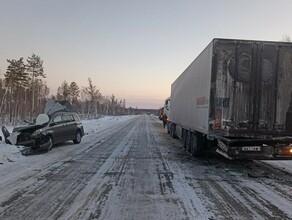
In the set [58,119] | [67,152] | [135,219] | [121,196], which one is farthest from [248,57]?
[58,119]

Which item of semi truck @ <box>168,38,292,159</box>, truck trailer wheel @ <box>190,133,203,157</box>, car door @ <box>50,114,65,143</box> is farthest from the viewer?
car door @ <box>50,114,65,143</box>

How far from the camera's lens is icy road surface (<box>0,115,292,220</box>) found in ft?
21.2

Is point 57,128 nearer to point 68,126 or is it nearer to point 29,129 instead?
point 68,126

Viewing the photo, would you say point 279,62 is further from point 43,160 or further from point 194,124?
point 43,160

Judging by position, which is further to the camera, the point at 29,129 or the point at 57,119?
the point at 57,119

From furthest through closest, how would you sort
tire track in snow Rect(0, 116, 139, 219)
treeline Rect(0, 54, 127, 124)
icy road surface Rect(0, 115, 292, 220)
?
treeline Rect(0, 54, 127, 124) < icy road surface Rect(0, 115, 292, 220) < tire track in snow Rect(0, 116, 139, 219)

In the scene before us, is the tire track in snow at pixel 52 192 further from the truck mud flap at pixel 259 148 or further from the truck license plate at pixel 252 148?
the truck license plate at pixel 252 148

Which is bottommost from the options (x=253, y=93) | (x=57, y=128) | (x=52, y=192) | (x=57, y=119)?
(x=52, y=192)

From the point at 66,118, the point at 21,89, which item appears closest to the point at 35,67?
the point at 21,89

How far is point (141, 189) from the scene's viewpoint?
8.39 metres

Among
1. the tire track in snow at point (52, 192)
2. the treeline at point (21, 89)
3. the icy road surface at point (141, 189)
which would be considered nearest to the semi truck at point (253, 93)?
the icy road surface at point (141, 189)

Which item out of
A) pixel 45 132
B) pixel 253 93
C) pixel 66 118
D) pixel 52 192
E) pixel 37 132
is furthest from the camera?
pixel 66 118

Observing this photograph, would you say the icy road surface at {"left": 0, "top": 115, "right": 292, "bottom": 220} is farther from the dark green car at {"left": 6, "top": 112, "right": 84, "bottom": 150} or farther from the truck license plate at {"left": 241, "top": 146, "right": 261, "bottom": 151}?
the dark green car at {"left": 6, "top": 112, "right": 84, "bottom": 150}

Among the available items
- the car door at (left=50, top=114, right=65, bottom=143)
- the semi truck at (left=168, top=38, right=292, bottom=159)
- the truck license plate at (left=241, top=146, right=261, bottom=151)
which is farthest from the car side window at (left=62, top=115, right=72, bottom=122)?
the truck license plate at (left=241, top=146, right=261, bottom=151)
